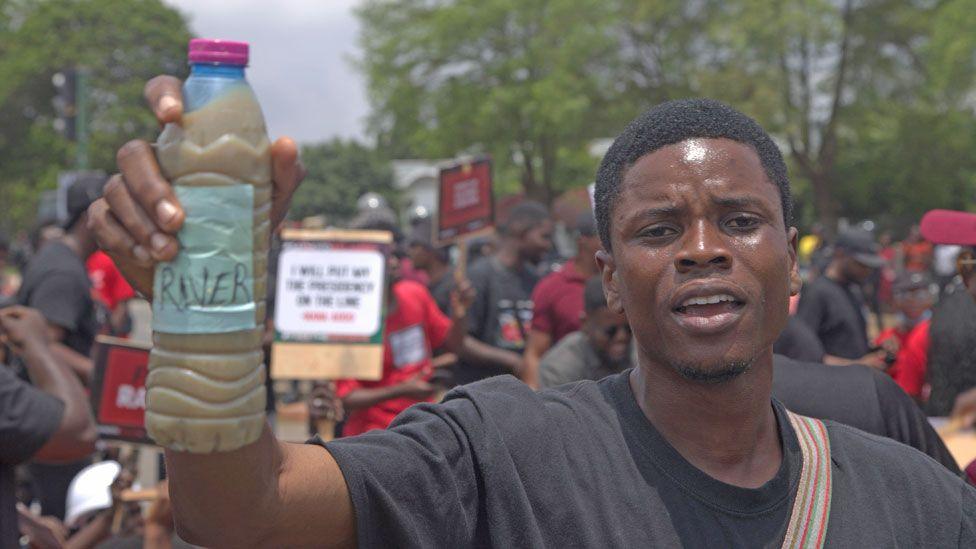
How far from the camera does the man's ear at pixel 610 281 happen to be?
7.23 feet

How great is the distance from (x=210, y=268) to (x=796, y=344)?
12.5 feet

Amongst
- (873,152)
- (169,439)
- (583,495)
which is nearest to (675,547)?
(583,495)

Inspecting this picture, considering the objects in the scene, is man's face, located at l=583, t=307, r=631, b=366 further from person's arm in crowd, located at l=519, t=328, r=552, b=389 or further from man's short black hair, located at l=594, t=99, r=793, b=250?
man's short black hair, located at l=594, t=99, r=793, b=250

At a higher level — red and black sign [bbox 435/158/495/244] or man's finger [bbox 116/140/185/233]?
man's finger [bbox 116/140/185/233]

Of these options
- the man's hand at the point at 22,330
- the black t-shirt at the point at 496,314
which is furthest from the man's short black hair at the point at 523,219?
the man's hand at the point at 22,330

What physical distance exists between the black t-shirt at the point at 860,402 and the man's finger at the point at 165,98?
175 centimetres

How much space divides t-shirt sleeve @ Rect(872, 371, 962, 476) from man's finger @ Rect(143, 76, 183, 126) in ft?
6.22

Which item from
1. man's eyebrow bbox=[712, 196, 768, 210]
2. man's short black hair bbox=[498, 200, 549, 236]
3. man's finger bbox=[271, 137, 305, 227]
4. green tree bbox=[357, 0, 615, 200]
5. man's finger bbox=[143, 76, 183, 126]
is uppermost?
green tree bbox=[357, 0, 615, 200]

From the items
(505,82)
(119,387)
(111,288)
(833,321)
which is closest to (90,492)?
(119,387)

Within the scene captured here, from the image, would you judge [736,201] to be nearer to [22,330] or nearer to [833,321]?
[22,330]

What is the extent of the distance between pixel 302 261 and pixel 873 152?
35198 millimetres

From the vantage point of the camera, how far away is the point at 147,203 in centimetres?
150

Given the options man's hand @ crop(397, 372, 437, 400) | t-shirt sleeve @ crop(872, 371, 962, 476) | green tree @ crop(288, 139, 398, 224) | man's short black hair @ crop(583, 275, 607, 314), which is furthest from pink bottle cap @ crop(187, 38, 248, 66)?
green tree @ crop(288, 139, 398, 224)

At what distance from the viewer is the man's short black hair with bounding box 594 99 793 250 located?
2.10 meters
